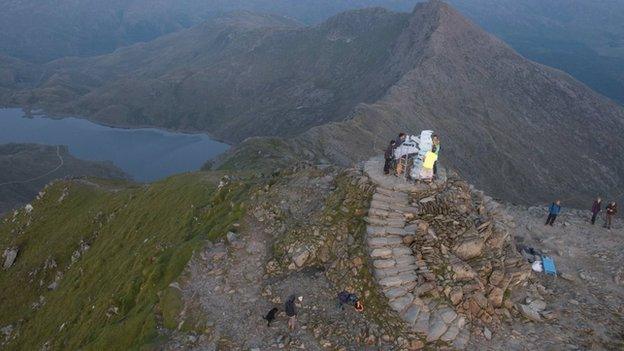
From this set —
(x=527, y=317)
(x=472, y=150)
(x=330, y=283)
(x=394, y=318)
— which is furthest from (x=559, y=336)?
(x=472, y=150)

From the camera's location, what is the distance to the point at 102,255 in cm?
5481

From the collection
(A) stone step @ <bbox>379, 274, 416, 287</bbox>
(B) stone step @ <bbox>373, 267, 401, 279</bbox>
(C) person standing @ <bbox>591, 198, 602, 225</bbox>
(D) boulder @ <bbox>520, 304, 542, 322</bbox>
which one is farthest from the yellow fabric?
(C) person standing @ <bbox>591, 198, 602, 225</bbox>

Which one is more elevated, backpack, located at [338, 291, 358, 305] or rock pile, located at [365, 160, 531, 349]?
rock pile, located at [365, 160, 531, 349]

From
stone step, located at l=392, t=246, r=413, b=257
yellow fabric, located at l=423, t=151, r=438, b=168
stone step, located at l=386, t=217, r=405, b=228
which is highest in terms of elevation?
yellow fabric, located at l=423, t=151, r=438, b=168

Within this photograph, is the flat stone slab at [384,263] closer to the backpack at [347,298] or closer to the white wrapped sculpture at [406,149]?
the backpack at [347,298]

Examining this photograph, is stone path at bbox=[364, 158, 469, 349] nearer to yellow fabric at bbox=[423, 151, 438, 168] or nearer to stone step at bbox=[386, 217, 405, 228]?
stone step at bbox=[386, 217, 405, 228]

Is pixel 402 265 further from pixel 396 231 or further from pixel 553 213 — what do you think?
pixel 553 213

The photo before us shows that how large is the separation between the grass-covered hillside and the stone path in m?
11.1

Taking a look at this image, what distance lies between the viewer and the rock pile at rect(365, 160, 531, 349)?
25156mm

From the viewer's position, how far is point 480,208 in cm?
3188

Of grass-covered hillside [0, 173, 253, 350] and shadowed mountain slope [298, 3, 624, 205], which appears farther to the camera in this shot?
shadowed mountain slope [298, 3, 624, 205]

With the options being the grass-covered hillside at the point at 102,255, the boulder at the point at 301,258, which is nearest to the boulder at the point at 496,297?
the boulder at the point at 301,258

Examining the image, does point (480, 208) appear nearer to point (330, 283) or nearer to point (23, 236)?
point (330, 283)

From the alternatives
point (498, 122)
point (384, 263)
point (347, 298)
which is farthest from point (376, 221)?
point (498, 122)
